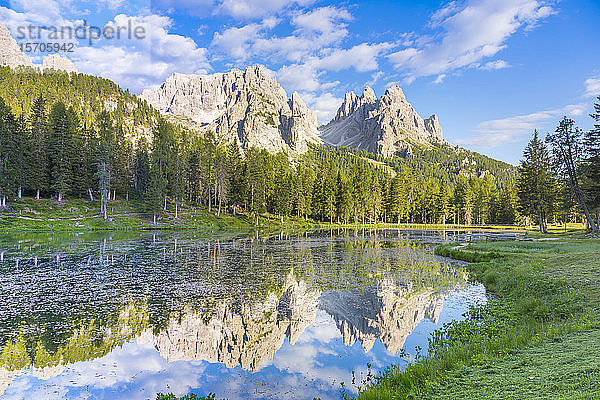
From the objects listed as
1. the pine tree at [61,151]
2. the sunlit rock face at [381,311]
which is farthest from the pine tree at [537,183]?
the pine tree at [61,151]

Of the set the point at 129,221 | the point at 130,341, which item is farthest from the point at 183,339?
the point at 129,221

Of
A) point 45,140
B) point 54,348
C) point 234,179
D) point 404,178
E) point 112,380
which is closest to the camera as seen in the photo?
point 112,380

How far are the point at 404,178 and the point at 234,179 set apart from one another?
79.0 m

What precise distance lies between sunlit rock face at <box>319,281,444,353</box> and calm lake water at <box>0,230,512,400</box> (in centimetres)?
6

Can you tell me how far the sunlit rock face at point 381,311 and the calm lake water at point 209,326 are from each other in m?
0.06

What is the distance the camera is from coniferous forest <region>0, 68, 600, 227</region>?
73.9 meters

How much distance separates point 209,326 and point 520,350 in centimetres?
1215

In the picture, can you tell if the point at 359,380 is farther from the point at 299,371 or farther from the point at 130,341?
the point at 130,341

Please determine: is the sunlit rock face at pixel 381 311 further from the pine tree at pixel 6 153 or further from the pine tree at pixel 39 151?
the pine tree at pixel 39 151

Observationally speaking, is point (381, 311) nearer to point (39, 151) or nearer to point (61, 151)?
point (61, 151)

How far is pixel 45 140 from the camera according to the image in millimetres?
84062

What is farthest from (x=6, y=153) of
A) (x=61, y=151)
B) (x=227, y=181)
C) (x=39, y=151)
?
(x=227, y=181)

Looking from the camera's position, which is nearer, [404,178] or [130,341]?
[130,341]

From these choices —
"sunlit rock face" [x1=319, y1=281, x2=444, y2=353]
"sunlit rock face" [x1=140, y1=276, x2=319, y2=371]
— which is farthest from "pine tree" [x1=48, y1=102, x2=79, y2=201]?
"sunlit rock face" [x1=319, y1=281, x2=444, y2=353]
